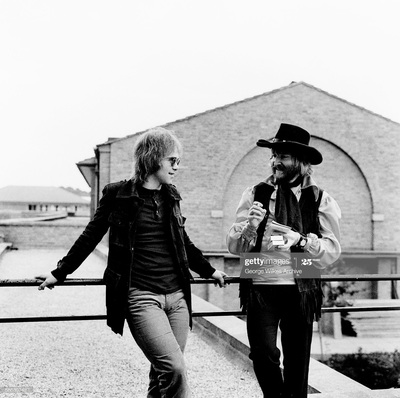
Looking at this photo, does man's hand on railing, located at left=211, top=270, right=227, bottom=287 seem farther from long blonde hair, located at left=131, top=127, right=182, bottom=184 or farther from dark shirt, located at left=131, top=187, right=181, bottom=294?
long blonde hair, located at left=131, top=127, right=182, bottom=184

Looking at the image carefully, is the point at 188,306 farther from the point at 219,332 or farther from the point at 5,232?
the point at 5,232

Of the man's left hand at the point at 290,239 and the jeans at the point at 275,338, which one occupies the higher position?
the man's left hand at the point at 290,239

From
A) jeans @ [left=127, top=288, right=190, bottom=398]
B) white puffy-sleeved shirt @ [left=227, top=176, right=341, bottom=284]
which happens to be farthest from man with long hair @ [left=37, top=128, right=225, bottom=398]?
white puffy-sleeved shirt @ [left=227, top=176, right=341, bottom=284]

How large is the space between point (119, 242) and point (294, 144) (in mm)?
1092

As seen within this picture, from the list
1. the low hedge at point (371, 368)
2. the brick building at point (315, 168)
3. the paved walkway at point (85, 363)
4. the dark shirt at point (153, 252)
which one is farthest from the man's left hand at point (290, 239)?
the brick building at point (315, 168)

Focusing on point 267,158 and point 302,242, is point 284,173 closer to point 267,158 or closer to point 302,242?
point 302,242

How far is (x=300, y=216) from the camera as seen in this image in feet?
9.52

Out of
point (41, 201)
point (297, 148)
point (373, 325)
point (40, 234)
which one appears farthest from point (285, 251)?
point (41, 201)

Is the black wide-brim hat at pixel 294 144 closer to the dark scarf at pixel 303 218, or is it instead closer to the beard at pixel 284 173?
the beard at pixel 284 173

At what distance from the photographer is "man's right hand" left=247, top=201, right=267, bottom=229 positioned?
2764 mm

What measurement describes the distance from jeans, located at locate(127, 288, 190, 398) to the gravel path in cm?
209

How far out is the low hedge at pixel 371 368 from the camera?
9.26 metres

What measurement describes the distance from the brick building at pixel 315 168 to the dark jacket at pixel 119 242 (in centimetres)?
1833

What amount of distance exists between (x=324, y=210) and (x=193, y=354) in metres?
3.68
